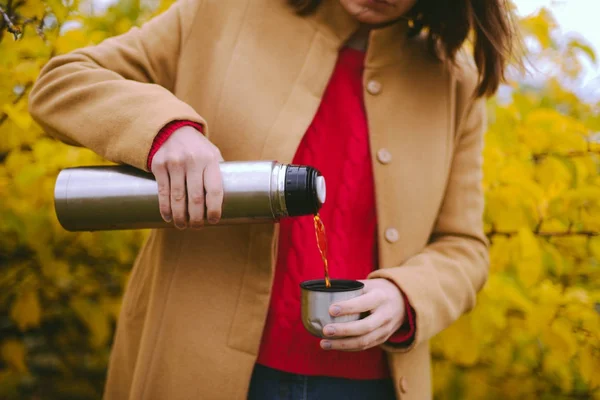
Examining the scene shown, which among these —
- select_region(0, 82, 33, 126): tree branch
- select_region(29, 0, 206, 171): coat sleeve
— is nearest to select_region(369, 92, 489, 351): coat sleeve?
select_region(29, 0, 206, 171): coat sleeve

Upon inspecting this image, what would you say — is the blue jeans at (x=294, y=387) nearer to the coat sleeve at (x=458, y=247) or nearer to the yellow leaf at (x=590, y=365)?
the coat sleeve at (x=458, y=247)

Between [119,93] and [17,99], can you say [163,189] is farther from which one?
[17,99]

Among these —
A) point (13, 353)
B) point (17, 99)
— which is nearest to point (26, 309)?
point (13, 353)

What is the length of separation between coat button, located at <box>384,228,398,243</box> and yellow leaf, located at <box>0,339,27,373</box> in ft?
5.23

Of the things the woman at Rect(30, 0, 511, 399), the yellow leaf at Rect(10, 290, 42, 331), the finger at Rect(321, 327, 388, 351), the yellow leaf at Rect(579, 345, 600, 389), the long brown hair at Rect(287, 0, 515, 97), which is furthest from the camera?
the yellow leaf at Rect(10, 290, 42, 331)

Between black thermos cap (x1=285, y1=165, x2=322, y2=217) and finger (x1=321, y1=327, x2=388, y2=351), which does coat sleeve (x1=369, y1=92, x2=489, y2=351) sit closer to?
finger (x1=321, y1=327, x2=388, y2=351)

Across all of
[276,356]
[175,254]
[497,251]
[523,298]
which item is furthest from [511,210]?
[175,254]

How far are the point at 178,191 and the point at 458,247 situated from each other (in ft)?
2.62

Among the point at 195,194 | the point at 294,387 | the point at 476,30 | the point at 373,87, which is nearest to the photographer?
the point at 195,194

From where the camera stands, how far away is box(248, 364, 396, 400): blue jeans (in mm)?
1340

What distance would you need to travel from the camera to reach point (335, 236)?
138 cm

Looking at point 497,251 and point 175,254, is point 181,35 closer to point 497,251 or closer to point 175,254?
point 175,254

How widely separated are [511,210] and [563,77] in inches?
45.2

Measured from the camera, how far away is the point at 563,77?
268 cm
